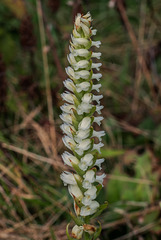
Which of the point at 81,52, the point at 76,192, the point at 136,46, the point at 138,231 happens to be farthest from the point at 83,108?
the point at 136,46

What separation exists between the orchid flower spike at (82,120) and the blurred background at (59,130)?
0.55 meters

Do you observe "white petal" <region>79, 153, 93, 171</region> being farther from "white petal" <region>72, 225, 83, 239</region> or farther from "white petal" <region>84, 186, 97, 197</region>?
"white petal" <region>72, 225, 83, 239</region>

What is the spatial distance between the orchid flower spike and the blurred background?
0.55 m

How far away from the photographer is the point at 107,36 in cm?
416

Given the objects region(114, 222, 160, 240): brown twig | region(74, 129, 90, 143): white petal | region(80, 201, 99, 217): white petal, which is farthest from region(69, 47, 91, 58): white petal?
region(114, 222, 160, 240): brown twig

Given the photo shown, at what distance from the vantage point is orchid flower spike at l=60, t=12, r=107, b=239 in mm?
985

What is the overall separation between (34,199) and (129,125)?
3.79ft

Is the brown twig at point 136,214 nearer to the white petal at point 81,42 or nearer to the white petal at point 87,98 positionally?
the white petal at point 87,98

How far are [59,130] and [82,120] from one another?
1.82 meters

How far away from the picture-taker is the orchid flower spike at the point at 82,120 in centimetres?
99

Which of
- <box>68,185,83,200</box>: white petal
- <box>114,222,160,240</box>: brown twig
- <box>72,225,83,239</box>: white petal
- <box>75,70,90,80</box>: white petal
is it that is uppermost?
<box>75,70,90,80</box>: white petal

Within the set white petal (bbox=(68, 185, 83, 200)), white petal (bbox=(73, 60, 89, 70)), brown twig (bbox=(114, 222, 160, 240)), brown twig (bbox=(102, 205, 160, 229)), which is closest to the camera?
white petal (bbox=(73, 60, 89, 70))

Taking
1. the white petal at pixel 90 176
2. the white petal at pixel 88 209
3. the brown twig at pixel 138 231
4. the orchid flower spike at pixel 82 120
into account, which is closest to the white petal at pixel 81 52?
the orchid flower spike at pixel 82 120

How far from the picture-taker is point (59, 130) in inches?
112
